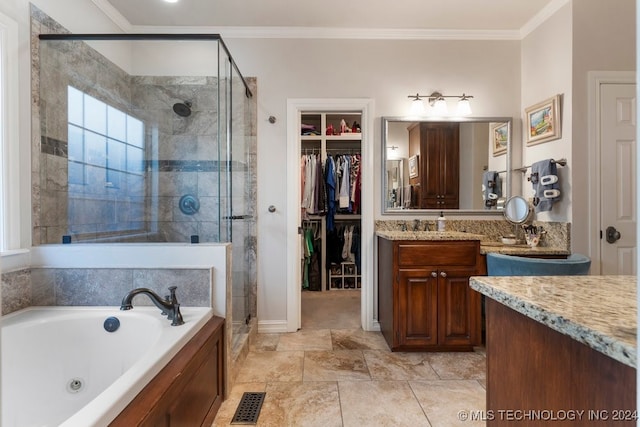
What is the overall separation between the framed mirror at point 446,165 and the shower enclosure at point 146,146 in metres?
1.28

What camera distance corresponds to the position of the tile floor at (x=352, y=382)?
1665 mm

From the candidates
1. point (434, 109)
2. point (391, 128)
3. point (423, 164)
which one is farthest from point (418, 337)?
point (434, 109)

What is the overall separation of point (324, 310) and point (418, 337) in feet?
3.96

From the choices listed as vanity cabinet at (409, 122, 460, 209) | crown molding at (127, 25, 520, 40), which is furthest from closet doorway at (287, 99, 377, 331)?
crown molding at (127, 25, 520, 40)

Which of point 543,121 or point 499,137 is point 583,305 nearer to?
point 543,121

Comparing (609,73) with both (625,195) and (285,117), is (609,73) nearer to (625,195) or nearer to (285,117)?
(625,195)

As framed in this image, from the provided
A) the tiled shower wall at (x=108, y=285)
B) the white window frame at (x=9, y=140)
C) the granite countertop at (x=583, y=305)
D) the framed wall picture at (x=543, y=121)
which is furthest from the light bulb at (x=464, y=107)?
the white window frame at (x=9, y=140)

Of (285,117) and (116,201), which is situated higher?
(285,117)

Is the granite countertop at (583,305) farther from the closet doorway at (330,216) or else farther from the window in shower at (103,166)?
the window in shower at (103,166)

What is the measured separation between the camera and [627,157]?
2.35 m

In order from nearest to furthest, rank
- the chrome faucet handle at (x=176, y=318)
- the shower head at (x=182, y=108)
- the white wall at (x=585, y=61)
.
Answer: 1. the chrome faucet handle at (x=176, y=318)
2. the white wall at (x=585, y=61)
3. the shower head at (x=182, y=108)

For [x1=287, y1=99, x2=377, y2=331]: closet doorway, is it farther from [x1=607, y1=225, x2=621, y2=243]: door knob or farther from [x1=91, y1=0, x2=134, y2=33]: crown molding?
[x1=607, y1=225, x2=621, y2=243]: door knob

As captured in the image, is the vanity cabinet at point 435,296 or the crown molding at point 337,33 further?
the crown molding at point 337,33

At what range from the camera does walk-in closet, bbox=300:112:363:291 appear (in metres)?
3.74
